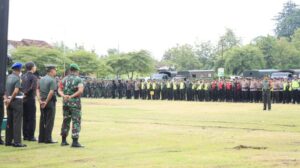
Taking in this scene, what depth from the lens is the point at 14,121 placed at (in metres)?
12.8

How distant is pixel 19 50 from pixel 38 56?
3.27 meters

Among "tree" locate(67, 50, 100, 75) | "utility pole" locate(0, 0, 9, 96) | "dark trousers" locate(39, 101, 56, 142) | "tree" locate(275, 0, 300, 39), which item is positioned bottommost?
"dark trousers" locate(39, 101, 56, 142)

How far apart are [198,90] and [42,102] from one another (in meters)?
28.9

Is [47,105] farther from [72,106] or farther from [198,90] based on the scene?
[198,90]

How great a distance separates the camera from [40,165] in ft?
33.2

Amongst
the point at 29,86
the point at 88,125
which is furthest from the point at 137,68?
the point at 29,86

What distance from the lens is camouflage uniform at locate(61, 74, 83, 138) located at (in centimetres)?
1259

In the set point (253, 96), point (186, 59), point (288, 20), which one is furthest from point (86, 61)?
point (288, 20)

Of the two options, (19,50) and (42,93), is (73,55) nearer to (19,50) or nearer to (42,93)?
(19,50)

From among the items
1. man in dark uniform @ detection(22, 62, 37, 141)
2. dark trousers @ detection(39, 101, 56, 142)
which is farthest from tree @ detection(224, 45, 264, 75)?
dark trousers @ detection(39, 101, 56, 142)

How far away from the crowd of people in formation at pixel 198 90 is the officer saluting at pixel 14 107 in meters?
25.1

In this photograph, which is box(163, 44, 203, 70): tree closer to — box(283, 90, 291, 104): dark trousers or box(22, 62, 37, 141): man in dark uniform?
box(283, 90, 291, 104): dark trousers

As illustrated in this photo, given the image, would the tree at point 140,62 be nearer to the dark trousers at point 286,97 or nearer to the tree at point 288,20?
the dark trousers at point 286,97

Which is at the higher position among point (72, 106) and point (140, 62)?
point (140, 62)
